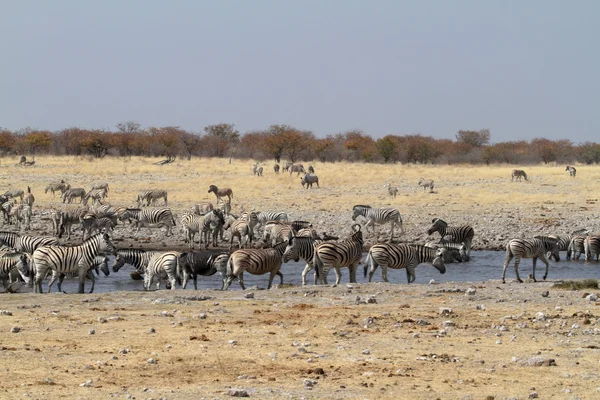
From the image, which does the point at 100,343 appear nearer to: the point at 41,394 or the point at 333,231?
the point at 41,394

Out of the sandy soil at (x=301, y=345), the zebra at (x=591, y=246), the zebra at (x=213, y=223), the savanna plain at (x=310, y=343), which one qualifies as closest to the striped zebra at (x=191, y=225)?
the zebra at (x=213, y=223)

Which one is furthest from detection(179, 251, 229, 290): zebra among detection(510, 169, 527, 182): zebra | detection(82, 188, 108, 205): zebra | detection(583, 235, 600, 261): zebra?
detection(510, 169, 527, 182): zebra

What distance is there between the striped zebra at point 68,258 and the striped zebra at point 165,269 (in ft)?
3.42

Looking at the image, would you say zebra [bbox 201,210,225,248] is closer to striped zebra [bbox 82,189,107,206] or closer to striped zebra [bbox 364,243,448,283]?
striped zebra [bbox 364,243,448,283]

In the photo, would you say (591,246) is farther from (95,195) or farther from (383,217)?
(95,195)

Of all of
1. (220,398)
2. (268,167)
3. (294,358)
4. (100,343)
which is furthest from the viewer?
(268,167)

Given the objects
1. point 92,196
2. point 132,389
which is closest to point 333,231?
point 92,196

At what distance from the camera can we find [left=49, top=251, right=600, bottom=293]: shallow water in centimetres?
1800

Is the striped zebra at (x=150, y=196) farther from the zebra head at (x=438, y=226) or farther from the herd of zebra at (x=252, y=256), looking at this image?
the zebra head at (x=438, y=226)

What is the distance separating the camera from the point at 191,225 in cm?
2583

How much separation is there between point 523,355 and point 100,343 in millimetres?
4824

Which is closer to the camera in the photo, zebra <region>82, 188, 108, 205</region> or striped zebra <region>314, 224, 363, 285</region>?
striped zebra <region>314, 224, 363, 285</region>

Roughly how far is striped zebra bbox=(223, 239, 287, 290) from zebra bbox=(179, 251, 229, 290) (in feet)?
1.75

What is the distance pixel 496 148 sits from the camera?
70.4 metres
